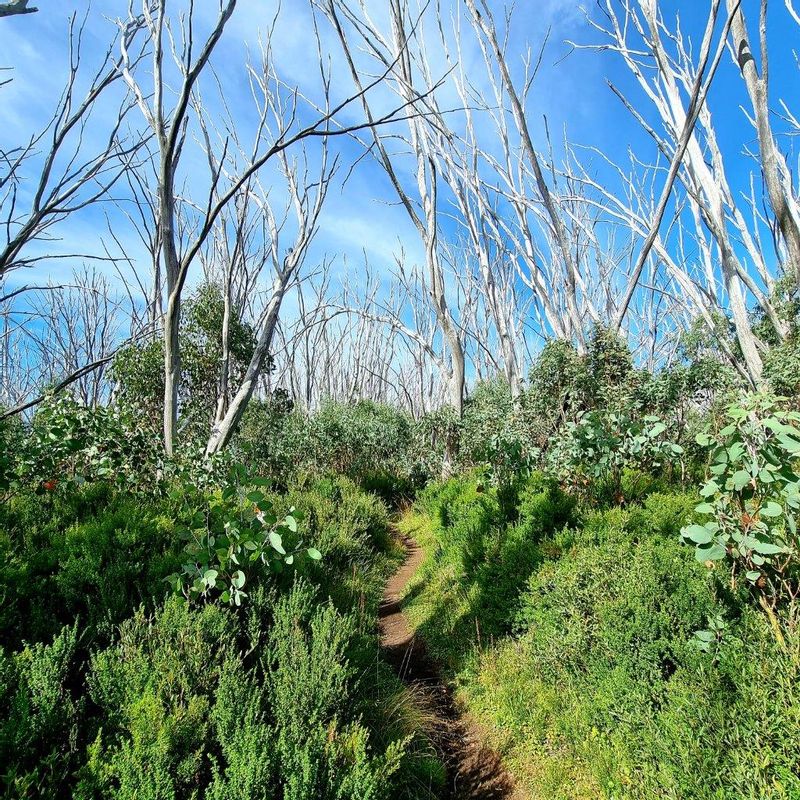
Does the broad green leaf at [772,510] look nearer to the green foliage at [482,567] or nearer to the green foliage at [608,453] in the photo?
the green foliage at [482,567]

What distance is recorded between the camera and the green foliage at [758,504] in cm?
174

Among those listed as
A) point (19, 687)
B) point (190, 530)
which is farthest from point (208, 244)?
point (19, 687)

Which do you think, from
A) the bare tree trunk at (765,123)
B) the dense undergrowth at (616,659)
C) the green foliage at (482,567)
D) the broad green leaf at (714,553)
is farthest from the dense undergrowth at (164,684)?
the bare tree trunk at (765,123)

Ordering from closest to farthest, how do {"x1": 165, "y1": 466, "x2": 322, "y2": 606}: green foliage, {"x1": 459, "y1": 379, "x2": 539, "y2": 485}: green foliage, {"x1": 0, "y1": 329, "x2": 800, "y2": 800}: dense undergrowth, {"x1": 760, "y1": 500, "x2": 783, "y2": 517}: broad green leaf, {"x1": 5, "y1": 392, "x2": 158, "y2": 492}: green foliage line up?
1. {"x1": 0, "y1": 329, "x2": 800, "y2": 800}: dense undergrowth
2. {"x1": 760, "y1": 500, "x2": 783, "y2": 517}: broad green leaf
3. {"x1": 165, "y1": 466, "x2": 322, "y2": 606}: green foliage
4. {"x1": 5, "y1": 392, "x2": 158, "y2": 492}: green foliage
5. {"x1": 459, "y1": 379, "x2": 539, "y2": 485}: green foliage

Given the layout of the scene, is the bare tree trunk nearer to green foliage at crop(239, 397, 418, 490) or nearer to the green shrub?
the green shrub

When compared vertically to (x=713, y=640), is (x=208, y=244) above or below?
above

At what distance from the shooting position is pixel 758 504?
1951 millimetres

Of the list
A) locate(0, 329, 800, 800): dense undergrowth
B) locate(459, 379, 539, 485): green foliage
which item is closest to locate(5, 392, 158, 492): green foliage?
locate(0, 329, 800, 800): dense undergrowth

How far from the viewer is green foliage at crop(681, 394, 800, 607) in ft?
5.70

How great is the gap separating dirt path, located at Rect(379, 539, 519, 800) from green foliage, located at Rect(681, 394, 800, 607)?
1504 mm

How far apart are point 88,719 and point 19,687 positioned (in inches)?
10.8

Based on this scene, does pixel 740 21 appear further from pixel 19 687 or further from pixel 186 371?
pixel 186 371

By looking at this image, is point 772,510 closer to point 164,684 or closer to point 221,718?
point 221,718

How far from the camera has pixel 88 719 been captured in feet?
5.55
